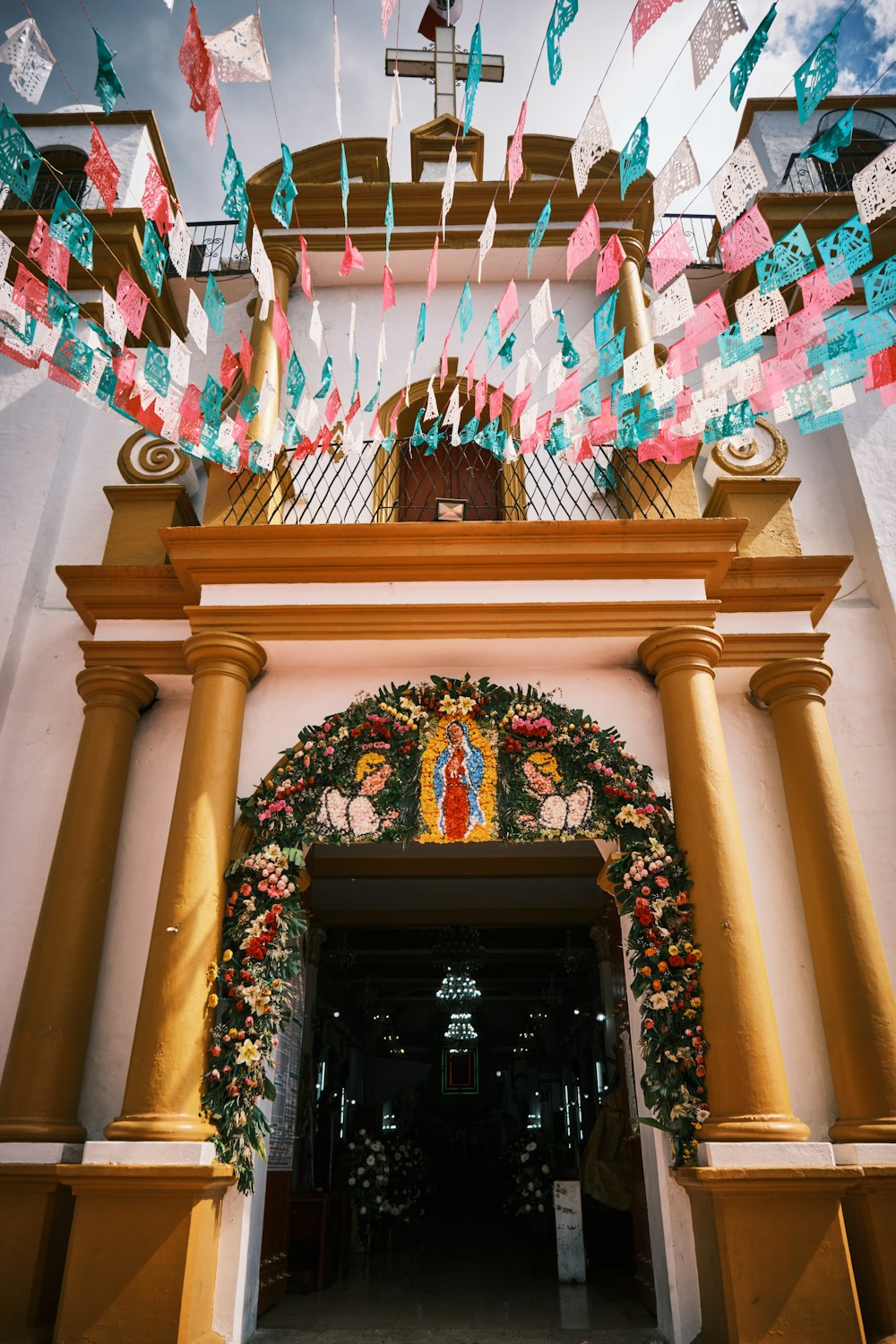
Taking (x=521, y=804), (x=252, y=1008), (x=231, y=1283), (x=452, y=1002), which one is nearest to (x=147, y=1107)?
(x=252, y=1008)

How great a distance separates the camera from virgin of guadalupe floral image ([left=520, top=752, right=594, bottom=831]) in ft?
21.3

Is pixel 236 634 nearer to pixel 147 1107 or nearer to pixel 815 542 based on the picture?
pixel 147 1107

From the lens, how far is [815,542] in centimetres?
845

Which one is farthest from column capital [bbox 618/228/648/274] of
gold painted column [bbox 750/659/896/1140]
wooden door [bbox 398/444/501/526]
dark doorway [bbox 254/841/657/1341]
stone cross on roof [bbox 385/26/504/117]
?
dark doorway [bbox 254/841/657/1341]

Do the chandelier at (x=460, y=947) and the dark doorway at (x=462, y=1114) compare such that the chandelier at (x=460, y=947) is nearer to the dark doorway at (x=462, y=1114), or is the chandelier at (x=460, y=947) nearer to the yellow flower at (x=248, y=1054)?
the dark doorway at (x=462, y=1114)

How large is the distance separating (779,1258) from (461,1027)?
45.5 ft

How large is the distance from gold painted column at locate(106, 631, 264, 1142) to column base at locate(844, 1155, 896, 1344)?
152 inches

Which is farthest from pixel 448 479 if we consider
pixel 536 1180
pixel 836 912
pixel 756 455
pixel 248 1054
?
pixel 536 1180

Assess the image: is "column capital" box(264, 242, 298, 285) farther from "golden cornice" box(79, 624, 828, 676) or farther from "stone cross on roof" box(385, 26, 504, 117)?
"golden cornice" box(79, 624, 828, 676)

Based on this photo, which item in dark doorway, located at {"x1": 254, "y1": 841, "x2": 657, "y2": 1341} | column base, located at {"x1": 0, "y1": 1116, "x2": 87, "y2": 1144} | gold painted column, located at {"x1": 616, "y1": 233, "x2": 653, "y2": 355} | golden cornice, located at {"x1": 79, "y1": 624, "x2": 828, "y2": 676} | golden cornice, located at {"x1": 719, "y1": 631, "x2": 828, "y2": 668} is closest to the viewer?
column base, located at {"x1": 0, "y1": 1116, "x2": 87, "y2": 1144}

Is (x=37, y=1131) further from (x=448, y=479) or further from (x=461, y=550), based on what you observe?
(x=448, y=479)

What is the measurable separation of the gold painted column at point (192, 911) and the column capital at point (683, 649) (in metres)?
2.91

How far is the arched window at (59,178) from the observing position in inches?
400

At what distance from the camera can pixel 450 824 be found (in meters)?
6.51
